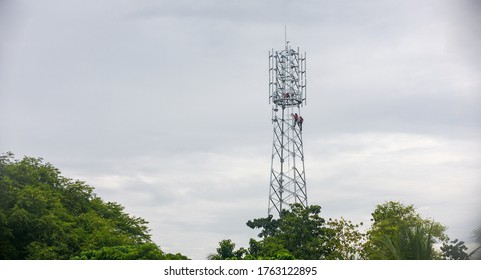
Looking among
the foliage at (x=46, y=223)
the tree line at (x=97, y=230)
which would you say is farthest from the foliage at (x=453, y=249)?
the foliage at (x=46, y=223)

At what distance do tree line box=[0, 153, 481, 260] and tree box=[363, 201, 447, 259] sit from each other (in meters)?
0.04

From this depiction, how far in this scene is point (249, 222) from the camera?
30625mm

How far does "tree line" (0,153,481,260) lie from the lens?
75.4 feet

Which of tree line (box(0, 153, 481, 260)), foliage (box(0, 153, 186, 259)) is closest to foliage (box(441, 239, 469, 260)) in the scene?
tree line (box(0, 153, 481, 260))

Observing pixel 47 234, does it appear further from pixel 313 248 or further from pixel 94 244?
pixel 313 248

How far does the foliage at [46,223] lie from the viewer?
2284 centimetres

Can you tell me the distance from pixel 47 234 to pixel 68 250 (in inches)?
37.0

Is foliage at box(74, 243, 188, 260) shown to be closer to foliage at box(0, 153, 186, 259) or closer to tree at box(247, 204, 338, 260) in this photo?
foliage at box(0, 153, 186, 259)

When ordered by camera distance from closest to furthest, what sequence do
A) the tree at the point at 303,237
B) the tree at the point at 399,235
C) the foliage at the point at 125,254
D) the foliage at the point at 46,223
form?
the tree at the point at 399,235
the foliage at the point at 125,254
the foliage at the point at 46,223
the tree at the point at 303,237

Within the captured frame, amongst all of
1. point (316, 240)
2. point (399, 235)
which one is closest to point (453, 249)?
point (316, 240)

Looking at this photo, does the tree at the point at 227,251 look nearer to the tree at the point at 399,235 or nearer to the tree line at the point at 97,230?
the tree line at the point at 97,230

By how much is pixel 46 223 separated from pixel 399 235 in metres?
14.2

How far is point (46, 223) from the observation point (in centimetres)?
2383
